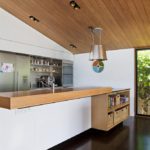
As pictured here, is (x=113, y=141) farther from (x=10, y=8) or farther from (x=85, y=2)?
(x=10, y=8)

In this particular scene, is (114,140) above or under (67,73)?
under

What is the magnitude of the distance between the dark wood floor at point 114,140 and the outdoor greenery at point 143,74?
5.41ft

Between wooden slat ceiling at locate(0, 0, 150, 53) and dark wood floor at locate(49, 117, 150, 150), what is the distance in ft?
8.72

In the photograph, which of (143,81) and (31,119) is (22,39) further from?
(143,81)

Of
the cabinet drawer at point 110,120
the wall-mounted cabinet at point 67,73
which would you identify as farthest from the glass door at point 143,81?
the wall-mounted cabinet at point 67,73

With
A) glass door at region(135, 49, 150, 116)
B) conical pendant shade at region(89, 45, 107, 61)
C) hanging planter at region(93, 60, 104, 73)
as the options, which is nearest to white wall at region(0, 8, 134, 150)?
hanging planter at region(93, 60, 104, 73)

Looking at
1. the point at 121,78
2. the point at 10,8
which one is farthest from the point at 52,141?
the point at 121,78

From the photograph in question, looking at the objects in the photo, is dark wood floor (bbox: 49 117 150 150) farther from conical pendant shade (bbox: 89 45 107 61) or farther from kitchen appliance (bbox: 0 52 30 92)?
kitchen appliance (bbox: 0 52 30 92)

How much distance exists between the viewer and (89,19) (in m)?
4.66

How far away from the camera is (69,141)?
11.8 feet

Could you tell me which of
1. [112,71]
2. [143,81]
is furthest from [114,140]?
[112,71]

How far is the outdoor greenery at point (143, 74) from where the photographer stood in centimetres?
611

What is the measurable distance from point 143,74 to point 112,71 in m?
1.08

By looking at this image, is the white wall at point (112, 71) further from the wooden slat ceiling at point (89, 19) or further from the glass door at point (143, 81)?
the wooden slat ceiling at point (89, 19)
